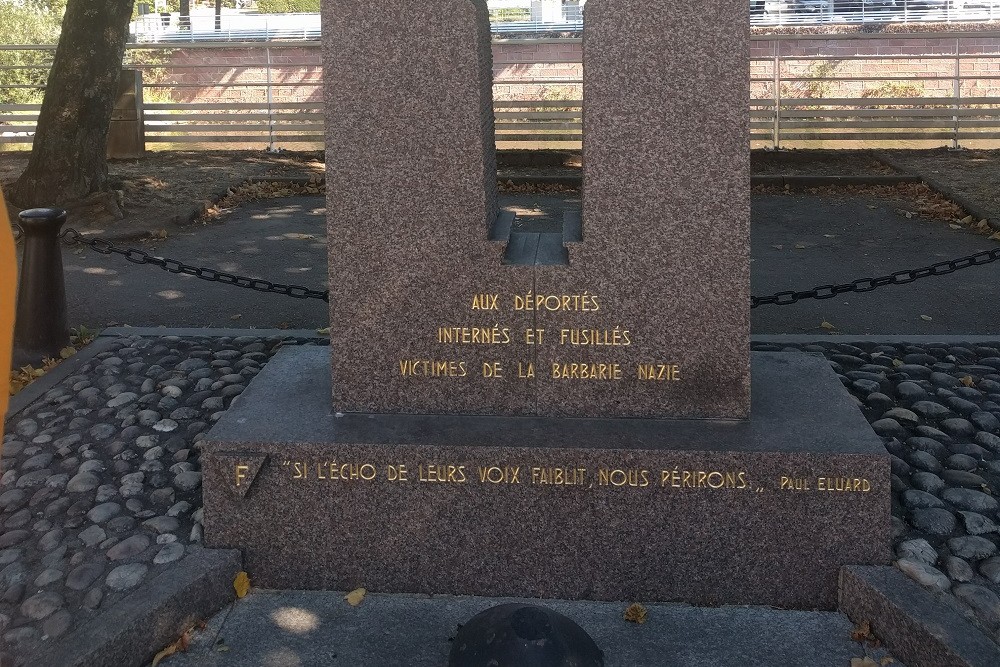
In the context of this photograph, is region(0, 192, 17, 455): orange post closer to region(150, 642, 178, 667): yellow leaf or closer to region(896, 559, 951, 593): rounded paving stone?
region(150, 642, 178, 667): yellow leaf

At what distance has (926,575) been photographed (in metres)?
3.78

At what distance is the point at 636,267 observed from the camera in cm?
416

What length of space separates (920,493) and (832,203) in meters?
9.47

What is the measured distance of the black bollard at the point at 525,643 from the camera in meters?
3.11

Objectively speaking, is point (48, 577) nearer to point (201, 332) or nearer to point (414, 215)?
point (414, 215)

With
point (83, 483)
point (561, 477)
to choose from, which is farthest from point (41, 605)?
point (561, 477)

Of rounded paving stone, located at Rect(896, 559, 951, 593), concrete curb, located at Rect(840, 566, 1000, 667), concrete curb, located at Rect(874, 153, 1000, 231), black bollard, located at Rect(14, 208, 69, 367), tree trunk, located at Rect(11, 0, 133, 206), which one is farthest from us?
tree trunk, located at Rect(11, 0, 133, 206)

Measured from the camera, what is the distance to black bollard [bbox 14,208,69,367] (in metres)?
6.41

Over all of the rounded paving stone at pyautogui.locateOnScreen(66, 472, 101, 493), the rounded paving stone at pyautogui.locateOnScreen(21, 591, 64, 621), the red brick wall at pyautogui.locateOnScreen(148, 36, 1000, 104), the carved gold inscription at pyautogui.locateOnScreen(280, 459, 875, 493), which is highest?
the red brick wall at pyautogui.locateOnScreen(148, 36, 1000, 104)

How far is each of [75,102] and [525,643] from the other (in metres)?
10.2

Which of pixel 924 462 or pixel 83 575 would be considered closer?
pixel 83 575

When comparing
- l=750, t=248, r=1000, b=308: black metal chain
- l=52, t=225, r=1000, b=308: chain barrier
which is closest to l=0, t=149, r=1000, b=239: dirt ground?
l=52, t=225, r=1000, b=308: chain barrier

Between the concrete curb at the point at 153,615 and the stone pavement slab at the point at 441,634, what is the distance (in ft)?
0.27

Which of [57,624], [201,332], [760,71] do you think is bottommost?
[57,624]
